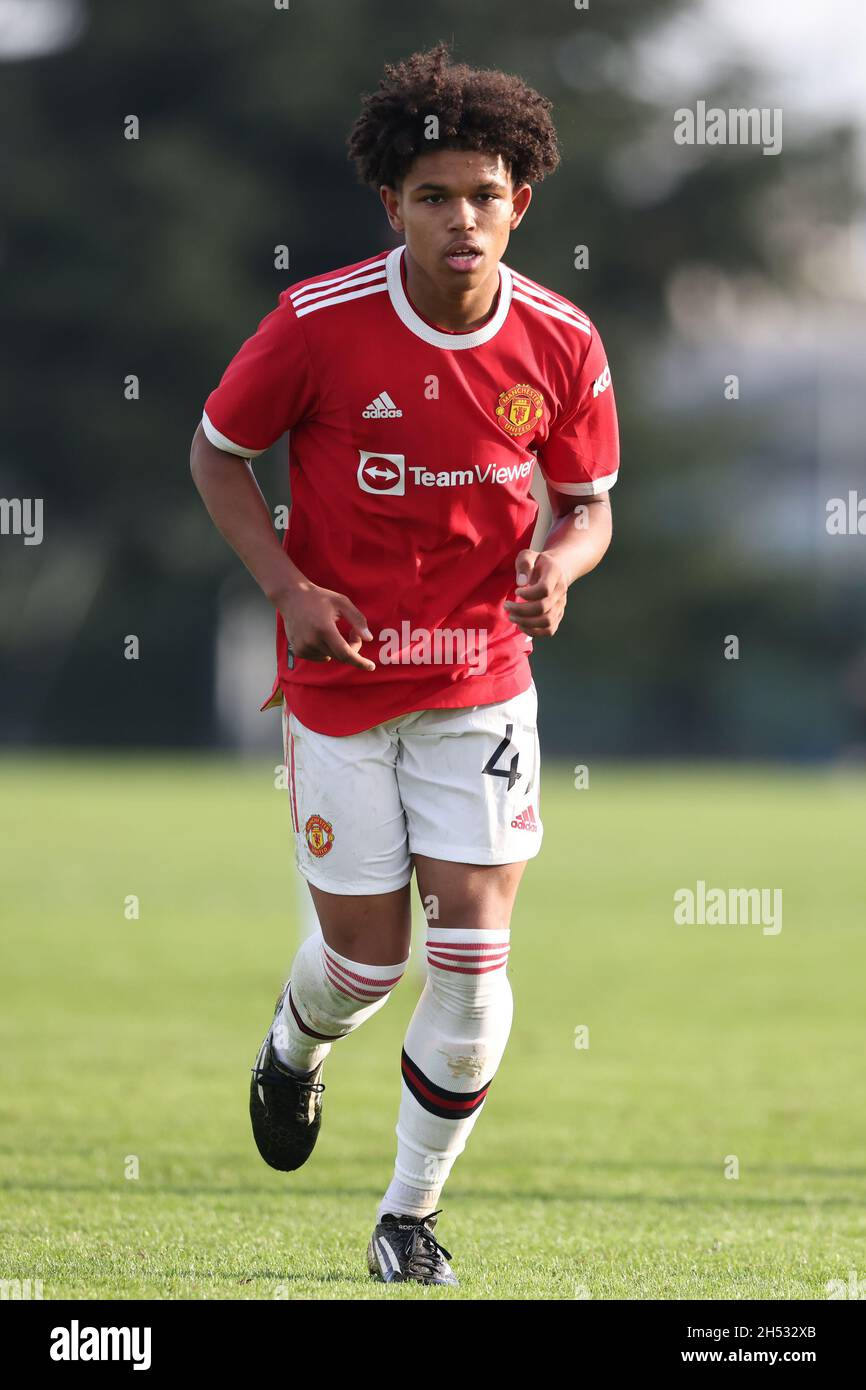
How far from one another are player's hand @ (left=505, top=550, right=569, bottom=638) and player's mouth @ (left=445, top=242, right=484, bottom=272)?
656 mm

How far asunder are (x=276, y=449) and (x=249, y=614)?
6312mm

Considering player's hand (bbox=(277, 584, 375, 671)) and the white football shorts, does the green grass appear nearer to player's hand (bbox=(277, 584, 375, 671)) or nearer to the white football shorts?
the white football shorts

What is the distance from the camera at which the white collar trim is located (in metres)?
4.68

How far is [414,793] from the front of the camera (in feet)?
15.7

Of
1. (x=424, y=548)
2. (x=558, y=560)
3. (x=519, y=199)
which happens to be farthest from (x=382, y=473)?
(x=519, y=199)

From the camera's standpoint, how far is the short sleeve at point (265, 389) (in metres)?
4.63

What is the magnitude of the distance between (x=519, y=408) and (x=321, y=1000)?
1.54m

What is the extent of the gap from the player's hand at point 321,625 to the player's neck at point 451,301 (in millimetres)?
693

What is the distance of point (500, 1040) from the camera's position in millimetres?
4793

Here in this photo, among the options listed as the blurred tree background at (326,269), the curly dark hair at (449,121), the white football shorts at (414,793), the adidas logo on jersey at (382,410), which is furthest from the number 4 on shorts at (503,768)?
the blurred tree background at (326,269)

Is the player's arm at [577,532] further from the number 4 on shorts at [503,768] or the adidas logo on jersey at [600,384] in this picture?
the number 4 on shorts at [503,768]

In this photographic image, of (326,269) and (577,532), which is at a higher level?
(326,269)

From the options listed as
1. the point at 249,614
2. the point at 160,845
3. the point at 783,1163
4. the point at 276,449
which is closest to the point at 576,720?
the point at 249,614

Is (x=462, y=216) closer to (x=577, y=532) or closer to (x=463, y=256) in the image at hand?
(x=463, y=256)
